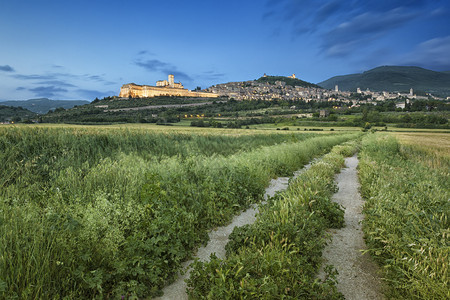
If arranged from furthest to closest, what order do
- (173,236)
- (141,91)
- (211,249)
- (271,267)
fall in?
(141,91)
(211,249)
(173,236)
(271,267)

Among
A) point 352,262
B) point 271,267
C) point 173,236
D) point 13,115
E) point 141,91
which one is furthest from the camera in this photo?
point 141,91

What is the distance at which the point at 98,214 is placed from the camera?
12.8ft

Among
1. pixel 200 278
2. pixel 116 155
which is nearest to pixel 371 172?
pixel 200 278

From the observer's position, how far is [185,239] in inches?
168

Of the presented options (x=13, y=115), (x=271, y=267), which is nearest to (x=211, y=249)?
(x=271, y=267)

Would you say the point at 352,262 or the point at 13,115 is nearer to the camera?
the point at 352,262

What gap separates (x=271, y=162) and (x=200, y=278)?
27.1 ft

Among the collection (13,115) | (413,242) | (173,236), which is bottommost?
(173,236)

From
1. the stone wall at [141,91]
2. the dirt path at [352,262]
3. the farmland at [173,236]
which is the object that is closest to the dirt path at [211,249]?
the farmland at [173,236]

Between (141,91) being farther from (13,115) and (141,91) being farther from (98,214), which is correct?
(98,214)

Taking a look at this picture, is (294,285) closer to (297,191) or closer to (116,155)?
(297,191)

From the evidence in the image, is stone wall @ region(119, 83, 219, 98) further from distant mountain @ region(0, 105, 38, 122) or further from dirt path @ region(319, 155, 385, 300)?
dirt path @ region(319, 155, 385, 300)

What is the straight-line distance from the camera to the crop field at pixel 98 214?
2.90 meters

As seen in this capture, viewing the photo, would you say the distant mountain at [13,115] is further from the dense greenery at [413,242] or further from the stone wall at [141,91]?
the stone wall at [141,91]
